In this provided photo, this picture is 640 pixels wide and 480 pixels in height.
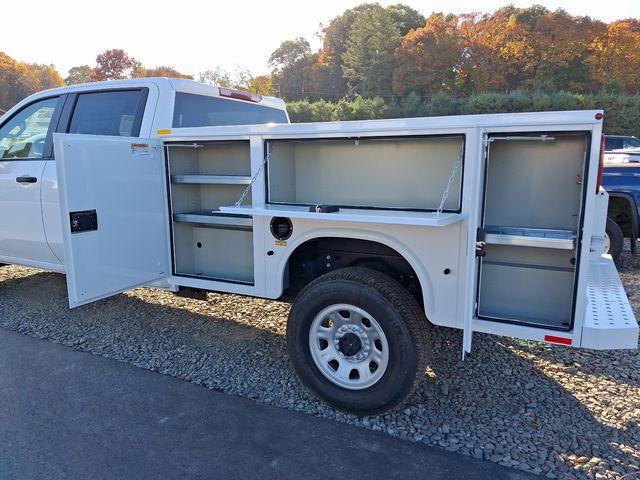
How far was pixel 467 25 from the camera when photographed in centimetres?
4284

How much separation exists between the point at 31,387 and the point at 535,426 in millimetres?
3535

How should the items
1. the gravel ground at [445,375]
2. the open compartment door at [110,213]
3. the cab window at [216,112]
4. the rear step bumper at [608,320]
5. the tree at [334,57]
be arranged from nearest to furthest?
the rear step bumper at [608,320] < the gravel ground at [445,375] < the open compartment door at [110,213] < the cab window at [216,112] < the tree at [334,57]

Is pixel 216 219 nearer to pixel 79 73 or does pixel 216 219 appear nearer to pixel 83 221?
pixel 83 221

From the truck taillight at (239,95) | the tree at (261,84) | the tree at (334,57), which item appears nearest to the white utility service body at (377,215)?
the truck taillight at (239,95)

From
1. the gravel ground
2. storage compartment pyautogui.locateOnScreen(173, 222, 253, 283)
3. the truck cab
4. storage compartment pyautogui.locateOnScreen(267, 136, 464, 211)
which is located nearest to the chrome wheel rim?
the gravel ground

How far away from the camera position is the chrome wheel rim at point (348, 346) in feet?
10.3

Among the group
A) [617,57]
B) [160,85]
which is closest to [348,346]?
[160,85]

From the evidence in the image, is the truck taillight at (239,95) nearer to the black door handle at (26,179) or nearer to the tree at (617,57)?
the black door handle at (26,179)

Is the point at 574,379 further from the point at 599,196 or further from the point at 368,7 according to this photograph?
the point at 368,7

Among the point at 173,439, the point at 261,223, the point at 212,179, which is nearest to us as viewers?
the point at 173,439

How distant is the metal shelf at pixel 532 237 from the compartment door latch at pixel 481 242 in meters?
0.02

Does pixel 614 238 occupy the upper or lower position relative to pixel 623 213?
lower

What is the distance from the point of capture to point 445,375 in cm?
378

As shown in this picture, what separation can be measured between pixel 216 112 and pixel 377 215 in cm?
254
